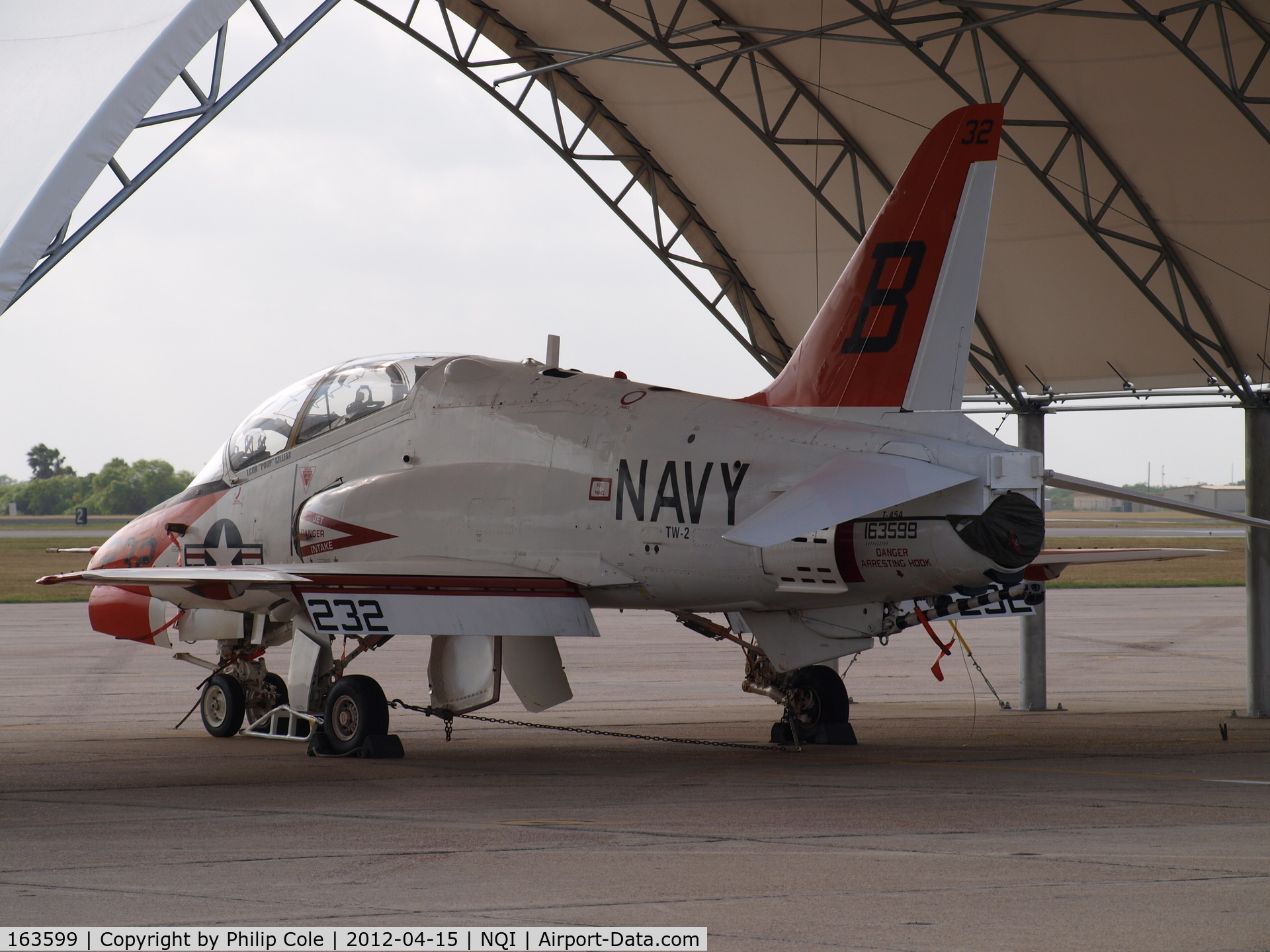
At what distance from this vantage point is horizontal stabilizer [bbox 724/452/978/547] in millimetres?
8797

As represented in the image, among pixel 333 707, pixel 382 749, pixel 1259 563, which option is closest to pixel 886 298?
pixel 382 749

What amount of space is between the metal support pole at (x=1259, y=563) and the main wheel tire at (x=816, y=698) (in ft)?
18.2

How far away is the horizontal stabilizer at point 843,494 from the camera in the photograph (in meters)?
8.80

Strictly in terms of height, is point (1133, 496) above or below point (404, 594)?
above

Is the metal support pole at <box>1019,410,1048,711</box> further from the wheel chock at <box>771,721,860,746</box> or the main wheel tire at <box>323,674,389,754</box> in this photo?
the main wheel tire at <box>323,674,389,754</box>

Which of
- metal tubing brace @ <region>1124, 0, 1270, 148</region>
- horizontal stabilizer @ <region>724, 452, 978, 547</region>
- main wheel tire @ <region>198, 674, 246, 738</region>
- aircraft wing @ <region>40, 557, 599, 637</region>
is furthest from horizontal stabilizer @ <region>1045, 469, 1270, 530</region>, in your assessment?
main wheel tire @ <region>198, 674, 246, 738</region>

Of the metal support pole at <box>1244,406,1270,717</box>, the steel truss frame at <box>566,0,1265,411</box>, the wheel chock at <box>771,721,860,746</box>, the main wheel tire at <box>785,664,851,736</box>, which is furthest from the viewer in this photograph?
the metal support pole at <box>1244,406,1270,717</box>

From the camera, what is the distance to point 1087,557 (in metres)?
13.6

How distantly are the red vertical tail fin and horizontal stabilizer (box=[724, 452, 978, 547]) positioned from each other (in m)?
0.77

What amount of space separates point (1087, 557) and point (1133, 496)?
4.57 meters

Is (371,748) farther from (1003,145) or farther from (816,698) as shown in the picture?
(1003,145)

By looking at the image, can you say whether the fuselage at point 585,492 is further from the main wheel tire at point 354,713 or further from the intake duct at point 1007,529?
the main wheel tire at point 354,713

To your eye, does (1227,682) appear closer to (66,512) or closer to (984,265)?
(984,265)

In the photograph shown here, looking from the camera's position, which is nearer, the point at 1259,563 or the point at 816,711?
the point at 816,711
